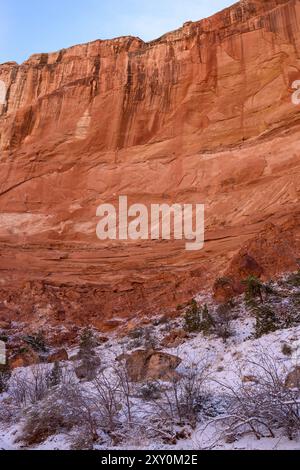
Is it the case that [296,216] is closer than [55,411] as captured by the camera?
No

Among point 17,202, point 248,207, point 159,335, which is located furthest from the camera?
point 17,202

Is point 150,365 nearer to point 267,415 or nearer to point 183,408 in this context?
point 183,408

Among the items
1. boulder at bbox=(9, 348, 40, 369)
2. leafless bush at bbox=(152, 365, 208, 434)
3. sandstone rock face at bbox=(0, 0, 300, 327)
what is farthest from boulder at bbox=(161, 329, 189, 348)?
leafless bush at bbox=(152, 365, 208, 434)

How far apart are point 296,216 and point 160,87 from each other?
1089 cm

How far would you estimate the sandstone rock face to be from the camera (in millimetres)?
17250

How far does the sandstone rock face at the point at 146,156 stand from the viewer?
17.2 meters

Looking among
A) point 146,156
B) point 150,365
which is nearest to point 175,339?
point 150,365

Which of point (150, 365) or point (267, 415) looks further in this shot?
point (150, 365)

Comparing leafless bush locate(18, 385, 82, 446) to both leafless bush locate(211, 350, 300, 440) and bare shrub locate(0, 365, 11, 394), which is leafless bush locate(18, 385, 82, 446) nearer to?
leafless bush locate(211, 350, 300, 440)

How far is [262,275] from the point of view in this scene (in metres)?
13.9

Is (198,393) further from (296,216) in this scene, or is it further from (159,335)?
(296,216)

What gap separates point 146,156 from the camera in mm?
21812

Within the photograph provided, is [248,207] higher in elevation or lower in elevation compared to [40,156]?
lower
